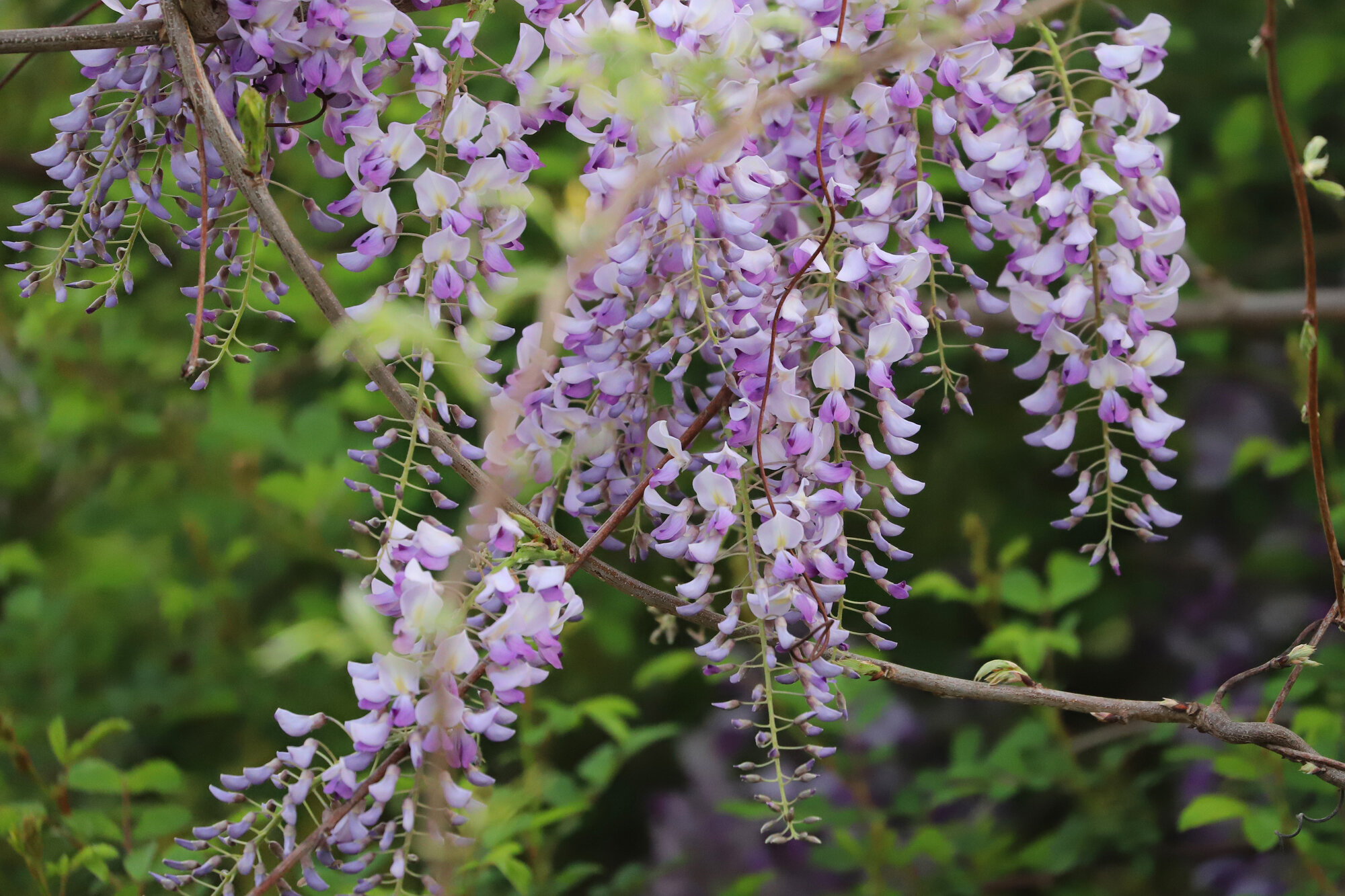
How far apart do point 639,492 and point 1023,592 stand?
719 millimetres

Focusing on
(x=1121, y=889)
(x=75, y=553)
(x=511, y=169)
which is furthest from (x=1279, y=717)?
(x=75, y=553)

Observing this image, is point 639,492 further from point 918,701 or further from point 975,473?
point 918,701

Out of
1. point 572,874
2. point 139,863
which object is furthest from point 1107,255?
point 139,863

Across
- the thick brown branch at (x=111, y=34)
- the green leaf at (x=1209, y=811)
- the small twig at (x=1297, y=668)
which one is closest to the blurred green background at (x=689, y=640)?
the green leaf at (x=1209, y=811)

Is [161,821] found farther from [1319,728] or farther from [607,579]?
[1319,728]

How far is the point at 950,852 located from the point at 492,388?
32.2 inches

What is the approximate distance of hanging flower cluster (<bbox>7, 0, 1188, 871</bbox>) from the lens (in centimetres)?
60

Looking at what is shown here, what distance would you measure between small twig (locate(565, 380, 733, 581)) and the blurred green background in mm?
424

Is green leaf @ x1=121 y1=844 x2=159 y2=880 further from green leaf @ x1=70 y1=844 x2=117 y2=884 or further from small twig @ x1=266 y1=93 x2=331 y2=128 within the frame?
small twig @ x1=266 y1=93 x2=331 y2=128

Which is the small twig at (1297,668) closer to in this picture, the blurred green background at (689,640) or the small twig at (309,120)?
the blurred green background at (689,640)

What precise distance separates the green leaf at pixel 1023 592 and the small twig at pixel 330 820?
0.81 m

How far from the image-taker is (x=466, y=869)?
1.03 metres

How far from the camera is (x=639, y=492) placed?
67cm

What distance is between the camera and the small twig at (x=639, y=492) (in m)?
0.64
